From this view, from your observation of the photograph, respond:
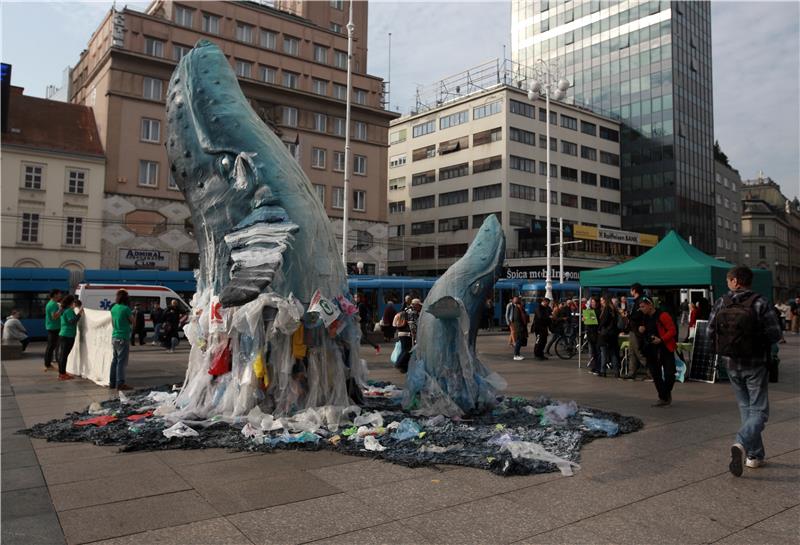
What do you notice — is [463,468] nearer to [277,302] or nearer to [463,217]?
[277,302]

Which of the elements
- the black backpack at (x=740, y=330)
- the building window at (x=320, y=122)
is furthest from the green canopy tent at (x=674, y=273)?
the building window at (x=320, y=122)

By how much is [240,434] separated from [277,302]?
1401 mm

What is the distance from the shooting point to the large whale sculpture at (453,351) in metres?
6.70

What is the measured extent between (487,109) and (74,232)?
3415 cm

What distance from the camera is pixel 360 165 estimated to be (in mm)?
42344

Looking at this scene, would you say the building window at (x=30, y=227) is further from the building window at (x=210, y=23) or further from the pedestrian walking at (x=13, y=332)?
the pedestrian walking at (x=13, y=332)

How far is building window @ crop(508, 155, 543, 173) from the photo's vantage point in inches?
1934

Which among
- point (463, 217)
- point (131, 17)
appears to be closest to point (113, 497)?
point (131, 17)

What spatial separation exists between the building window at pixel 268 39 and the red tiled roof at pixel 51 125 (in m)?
12.3

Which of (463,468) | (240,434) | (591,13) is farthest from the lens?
(591,13)

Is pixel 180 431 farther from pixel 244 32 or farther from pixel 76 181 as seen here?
pixel 244 32

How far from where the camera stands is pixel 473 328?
23.6ft

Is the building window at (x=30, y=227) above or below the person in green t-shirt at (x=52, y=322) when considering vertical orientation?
above

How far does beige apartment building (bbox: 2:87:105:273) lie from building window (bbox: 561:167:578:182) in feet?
125
